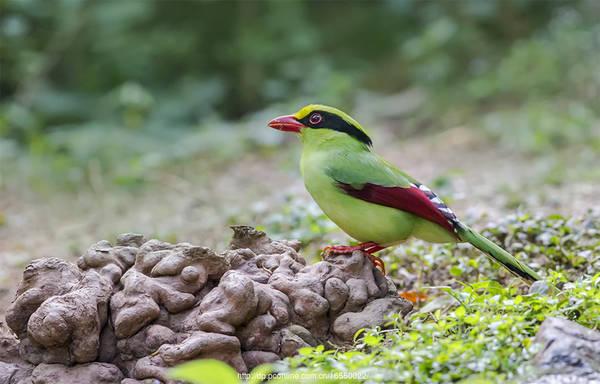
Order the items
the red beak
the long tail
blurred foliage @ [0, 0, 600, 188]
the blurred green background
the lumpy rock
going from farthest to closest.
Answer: blurred foliage @ [0, 0, 600, 188]
the blurred green background
the red beak
the long tail
the lumpy rock

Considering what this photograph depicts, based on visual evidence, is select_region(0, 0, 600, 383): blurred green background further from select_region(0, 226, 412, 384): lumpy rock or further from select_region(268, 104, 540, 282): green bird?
select_region(0, 226, 412, 384): lumpy rock

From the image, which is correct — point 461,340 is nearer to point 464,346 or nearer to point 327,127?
point 464,346

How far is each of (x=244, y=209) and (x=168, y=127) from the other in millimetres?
3208

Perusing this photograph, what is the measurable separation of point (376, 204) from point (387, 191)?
72 mm

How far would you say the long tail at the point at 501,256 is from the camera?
399 centimetres

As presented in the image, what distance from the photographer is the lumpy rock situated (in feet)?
11.5

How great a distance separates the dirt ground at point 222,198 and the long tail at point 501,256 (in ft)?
5.34

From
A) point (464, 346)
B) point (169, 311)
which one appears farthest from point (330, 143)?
point (464, 346)

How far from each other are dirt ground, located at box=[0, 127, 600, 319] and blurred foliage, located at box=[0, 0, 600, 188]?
0.34 m

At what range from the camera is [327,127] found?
13.8 ft

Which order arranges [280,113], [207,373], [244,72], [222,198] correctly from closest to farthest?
[207,373] < [222,198] < [280,113] < [244,72]

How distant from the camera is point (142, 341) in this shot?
3584mm

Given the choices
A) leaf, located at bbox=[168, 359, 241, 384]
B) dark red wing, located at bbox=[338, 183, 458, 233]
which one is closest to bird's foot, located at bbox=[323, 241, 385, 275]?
dark red wing, located at bbox=[338, 183, 458, 233]

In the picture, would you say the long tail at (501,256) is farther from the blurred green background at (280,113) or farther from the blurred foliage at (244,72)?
the blurred foliage at (244,72)
